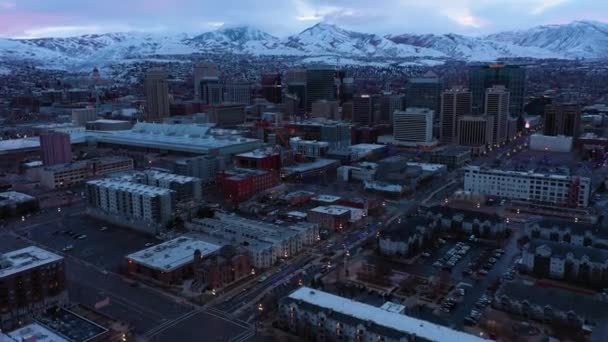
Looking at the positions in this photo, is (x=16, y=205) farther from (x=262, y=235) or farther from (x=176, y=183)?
(x=262, y=235)

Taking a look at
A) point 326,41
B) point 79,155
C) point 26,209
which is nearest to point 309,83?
point 79,155

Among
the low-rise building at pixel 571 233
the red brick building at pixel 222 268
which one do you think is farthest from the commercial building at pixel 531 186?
the red brick building at pixel 222 268

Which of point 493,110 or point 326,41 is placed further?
point 326,41

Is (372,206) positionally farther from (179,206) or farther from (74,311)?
(74,311)

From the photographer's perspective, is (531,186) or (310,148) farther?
(310,148)

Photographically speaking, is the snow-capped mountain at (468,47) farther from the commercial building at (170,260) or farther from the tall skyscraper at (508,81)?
the commercial building at (170,260)

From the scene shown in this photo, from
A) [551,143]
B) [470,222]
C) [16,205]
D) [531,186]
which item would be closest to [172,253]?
[16,205]
